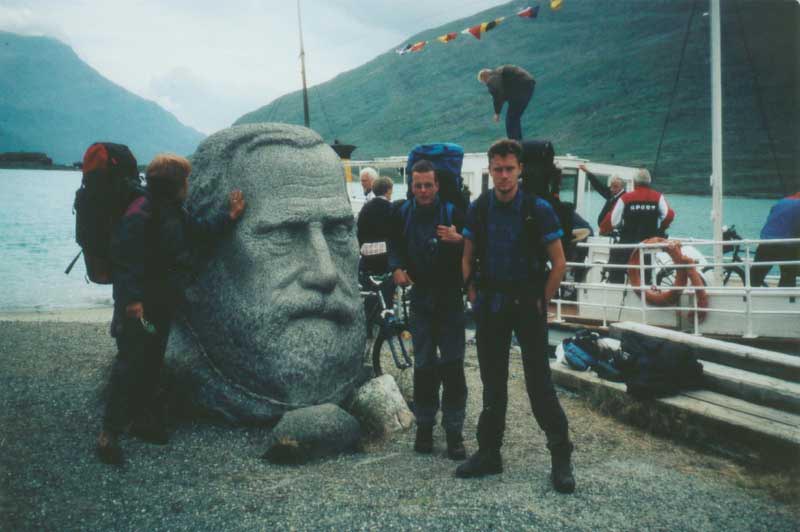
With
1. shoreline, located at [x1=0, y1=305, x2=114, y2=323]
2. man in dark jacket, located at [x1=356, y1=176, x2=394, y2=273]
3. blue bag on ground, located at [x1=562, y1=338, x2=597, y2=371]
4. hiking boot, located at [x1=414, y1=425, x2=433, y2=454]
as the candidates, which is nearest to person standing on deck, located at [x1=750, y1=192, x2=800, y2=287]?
blue bag on ground, located at [x1=562, y1=338, x2=597, y2=371]

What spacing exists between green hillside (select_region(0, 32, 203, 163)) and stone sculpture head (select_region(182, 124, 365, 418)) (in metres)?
2.21

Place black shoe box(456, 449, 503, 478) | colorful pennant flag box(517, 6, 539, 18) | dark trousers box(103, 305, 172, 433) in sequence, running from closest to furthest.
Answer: black shoe box(456, 449, 503, 478) → dark trousers box(103, 305, 172, 433) → colorful pennant flag box(517, 6, 539, 18)

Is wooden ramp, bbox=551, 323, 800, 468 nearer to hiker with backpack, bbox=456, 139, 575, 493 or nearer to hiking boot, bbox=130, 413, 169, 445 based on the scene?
hiker with backpack, bbox=456, 139, 575, 493

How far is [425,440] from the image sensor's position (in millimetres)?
4574

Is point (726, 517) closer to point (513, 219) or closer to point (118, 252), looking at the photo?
point (513, 219)

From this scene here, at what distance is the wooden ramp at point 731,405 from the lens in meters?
4.42

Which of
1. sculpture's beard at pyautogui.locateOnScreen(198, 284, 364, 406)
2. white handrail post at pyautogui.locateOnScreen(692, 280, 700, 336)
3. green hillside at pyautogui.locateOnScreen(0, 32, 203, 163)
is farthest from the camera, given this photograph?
green hillside at pyautogui.locateOnScreen(0, 32, 203, 163)

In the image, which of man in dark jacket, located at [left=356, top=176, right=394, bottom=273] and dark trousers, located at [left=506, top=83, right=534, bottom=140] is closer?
man in dark jacket, located at [left=356, top=176, right=394, bottom=273]

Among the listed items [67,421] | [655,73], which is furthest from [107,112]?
[67,421]

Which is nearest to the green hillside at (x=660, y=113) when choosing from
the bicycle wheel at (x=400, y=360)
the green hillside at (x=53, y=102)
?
the green hillside at (x=53, y=102)

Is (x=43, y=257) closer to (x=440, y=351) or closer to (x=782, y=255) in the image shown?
(x=440, y=351)

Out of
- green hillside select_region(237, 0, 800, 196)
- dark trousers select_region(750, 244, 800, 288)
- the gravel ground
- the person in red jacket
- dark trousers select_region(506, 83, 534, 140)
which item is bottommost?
Answer: the gravel ground

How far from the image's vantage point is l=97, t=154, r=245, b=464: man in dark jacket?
4.21 metres

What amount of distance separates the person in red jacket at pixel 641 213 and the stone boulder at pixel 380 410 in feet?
16.9
